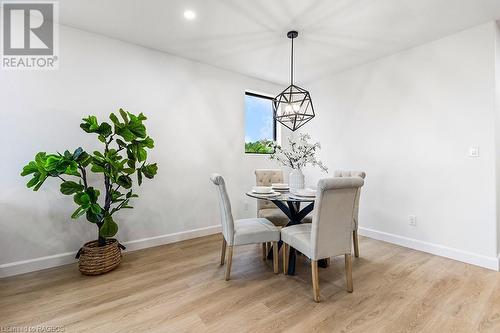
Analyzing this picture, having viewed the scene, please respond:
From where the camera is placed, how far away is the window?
14.4ft

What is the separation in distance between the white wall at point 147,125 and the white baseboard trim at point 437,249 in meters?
2.04

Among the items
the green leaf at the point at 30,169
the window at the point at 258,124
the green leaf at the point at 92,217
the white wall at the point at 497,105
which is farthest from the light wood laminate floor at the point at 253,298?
the window at the point at 258,124

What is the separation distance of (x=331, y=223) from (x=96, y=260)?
2341 mm

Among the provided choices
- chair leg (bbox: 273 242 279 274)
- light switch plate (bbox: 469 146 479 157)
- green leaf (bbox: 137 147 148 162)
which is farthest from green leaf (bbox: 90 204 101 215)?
light switch plate (bbox: 469 146 479 157)

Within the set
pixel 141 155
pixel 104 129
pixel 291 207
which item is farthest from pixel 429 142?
pixel 104 129

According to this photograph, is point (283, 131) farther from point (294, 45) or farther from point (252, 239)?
point (252, 239)

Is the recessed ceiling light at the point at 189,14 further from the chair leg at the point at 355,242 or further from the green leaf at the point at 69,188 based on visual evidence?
the chair leg at the point at 355,242

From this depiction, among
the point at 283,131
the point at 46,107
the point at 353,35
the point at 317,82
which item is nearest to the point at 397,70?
the point at 353,35

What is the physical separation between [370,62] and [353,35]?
957 mm

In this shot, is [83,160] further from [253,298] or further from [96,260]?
[253,298]

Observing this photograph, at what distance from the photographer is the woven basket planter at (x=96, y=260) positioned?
2371 mm

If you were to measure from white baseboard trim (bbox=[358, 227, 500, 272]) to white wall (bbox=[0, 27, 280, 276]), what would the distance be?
2.04 meters

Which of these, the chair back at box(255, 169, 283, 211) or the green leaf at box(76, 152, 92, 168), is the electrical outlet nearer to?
the chair back at box(255, 169, 283, 211)

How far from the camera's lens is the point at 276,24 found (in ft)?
8.70
